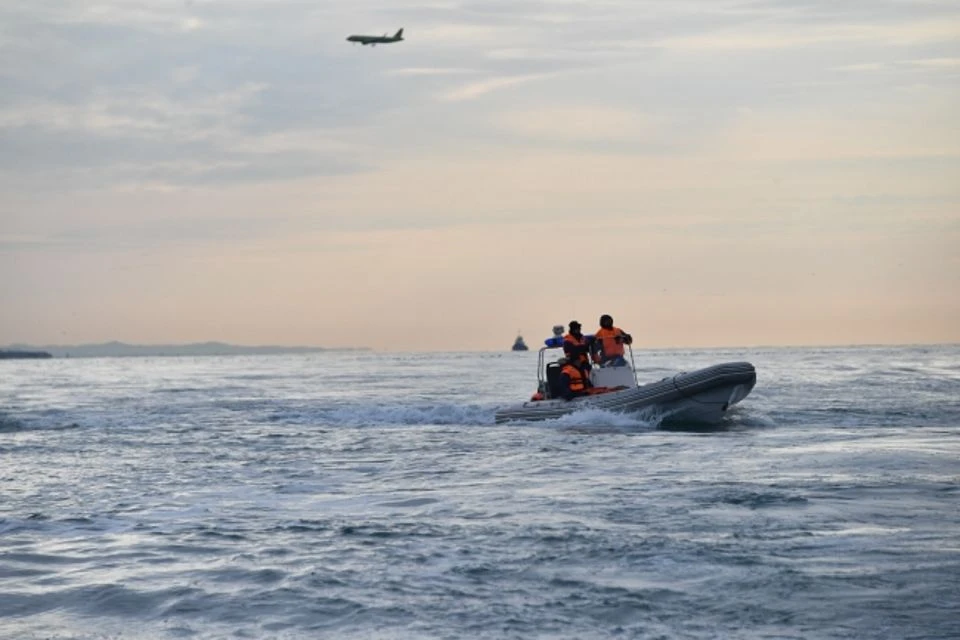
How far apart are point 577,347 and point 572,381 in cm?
65

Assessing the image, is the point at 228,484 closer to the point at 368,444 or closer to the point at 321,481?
the point at 321,481

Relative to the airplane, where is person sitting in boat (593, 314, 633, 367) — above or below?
below

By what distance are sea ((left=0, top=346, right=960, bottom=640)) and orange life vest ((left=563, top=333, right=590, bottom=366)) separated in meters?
1.73

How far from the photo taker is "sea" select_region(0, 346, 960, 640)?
6.65 meters

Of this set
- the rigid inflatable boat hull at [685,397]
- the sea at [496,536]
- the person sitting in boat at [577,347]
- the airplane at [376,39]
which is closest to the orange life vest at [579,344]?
the person sitting in boat at [577,347]

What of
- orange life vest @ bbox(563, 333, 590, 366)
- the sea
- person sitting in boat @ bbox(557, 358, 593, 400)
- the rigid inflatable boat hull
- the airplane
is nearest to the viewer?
the sea

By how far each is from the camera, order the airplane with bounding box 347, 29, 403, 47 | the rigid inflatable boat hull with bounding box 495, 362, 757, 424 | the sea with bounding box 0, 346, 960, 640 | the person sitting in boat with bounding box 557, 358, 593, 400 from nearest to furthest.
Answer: the sea with bounding box 0, 346, 960, 640 < the rigid inflatable boat hull with bounding box 495, 362, 757, 424 < the person sitting in boat with bounding box 557, 358, 593, 400 < the airplane with bounding box 347, 29, 403, 47

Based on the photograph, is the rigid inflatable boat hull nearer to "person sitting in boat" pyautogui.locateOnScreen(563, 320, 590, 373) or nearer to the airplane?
"person sitting in boat" pyautogui.locateOnScreen(563, 320, 590, 373)

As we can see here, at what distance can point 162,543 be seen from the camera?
30.3ft

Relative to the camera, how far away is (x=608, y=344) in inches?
798

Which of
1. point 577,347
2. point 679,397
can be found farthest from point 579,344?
point 679,397

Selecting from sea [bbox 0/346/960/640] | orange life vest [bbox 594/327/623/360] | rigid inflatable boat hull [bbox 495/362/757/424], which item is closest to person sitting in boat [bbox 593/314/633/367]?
orange life vest [bbox 594/327/623/360]

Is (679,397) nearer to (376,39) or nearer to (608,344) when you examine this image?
(608,344)

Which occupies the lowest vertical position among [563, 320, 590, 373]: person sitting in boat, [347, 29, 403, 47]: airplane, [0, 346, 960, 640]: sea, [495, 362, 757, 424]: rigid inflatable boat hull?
[0, 346, 960, 640]: sea
